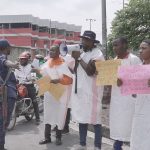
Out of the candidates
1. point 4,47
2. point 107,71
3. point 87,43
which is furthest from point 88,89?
point 4,47

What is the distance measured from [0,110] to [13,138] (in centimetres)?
179

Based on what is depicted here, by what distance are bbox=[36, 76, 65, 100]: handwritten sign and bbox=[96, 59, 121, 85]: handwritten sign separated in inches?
59.9

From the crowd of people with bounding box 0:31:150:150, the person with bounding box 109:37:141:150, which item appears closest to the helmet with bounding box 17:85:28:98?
the crowd of people with bounding box 0:31:150:150

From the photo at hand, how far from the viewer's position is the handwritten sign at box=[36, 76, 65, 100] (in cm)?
786

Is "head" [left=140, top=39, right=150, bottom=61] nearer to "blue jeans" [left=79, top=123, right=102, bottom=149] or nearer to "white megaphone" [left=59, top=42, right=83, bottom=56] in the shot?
"white megaphone" [left=59, top=42, right=83, bottom=56]

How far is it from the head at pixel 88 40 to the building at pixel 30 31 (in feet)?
219

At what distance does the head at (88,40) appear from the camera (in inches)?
274

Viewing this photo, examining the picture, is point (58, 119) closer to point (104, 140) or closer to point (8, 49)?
point (104, 140)

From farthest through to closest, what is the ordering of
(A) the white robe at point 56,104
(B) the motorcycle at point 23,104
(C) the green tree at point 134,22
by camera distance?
(C) the green tree at point 134,22
(B) the motorcycle at point 23,104
(A) the white robe at point 56,104

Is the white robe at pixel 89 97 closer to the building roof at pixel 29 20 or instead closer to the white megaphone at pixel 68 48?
the white megaphone at pixel 68 48

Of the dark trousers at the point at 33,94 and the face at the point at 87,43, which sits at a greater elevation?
the face at the point at 87,43

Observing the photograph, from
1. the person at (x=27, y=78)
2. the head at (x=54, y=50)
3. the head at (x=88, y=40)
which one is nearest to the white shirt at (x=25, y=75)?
the person at (x=27, y=78)

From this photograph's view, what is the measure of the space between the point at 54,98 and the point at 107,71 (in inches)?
77.3

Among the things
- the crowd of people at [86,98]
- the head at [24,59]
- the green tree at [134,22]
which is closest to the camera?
the crowd of people at [86,98]
